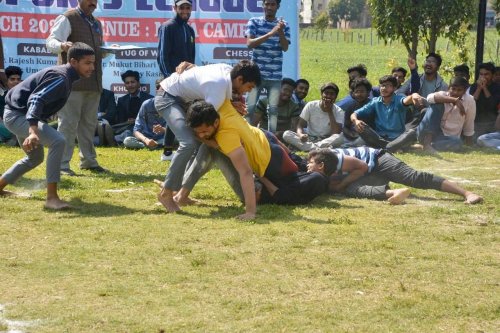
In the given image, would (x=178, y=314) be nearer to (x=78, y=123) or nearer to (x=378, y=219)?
(x=378, y=219)

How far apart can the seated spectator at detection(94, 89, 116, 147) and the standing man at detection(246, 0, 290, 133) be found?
79.2 inches

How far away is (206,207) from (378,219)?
5.07 ft

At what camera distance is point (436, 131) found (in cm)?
1273

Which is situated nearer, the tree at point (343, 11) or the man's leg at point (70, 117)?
the man's leg at point (70, 117)

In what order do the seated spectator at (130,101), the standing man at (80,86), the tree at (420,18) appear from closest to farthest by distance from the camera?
the standing man at (80,86) → the seated spectator at (130,101) → the tree at (420,18)

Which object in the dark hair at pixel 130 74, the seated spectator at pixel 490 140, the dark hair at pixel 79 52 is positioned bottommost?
the seated spectator at pixel 490 140

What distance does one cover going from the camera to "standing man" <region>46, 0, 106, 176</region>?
992cm

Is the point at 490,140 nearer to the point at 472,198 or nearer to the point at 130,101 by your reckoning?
the point at 472,198

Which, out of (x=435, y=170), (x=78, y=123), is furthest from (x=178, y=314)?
(x=435, y=170)

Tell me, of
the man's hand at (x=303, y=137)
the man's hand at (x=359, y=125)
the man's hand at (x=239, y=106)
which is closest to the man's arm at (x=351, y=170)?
the man's hand at (x=239, y=106)

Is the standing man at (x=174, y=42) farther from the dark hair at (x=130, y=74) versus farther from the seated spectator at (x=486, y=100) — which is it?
the seated spectator at (x=486, y=100)

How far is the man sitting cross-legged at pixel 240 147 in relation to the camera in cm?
769

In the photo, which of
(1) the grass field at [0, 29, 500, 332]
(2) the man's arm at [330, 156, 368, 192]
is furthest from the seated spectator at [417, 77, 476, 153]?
(2) the man's arm at [330, 156, 368, 192]

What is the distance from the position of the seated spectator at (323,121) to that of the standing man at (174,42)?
192 cm
